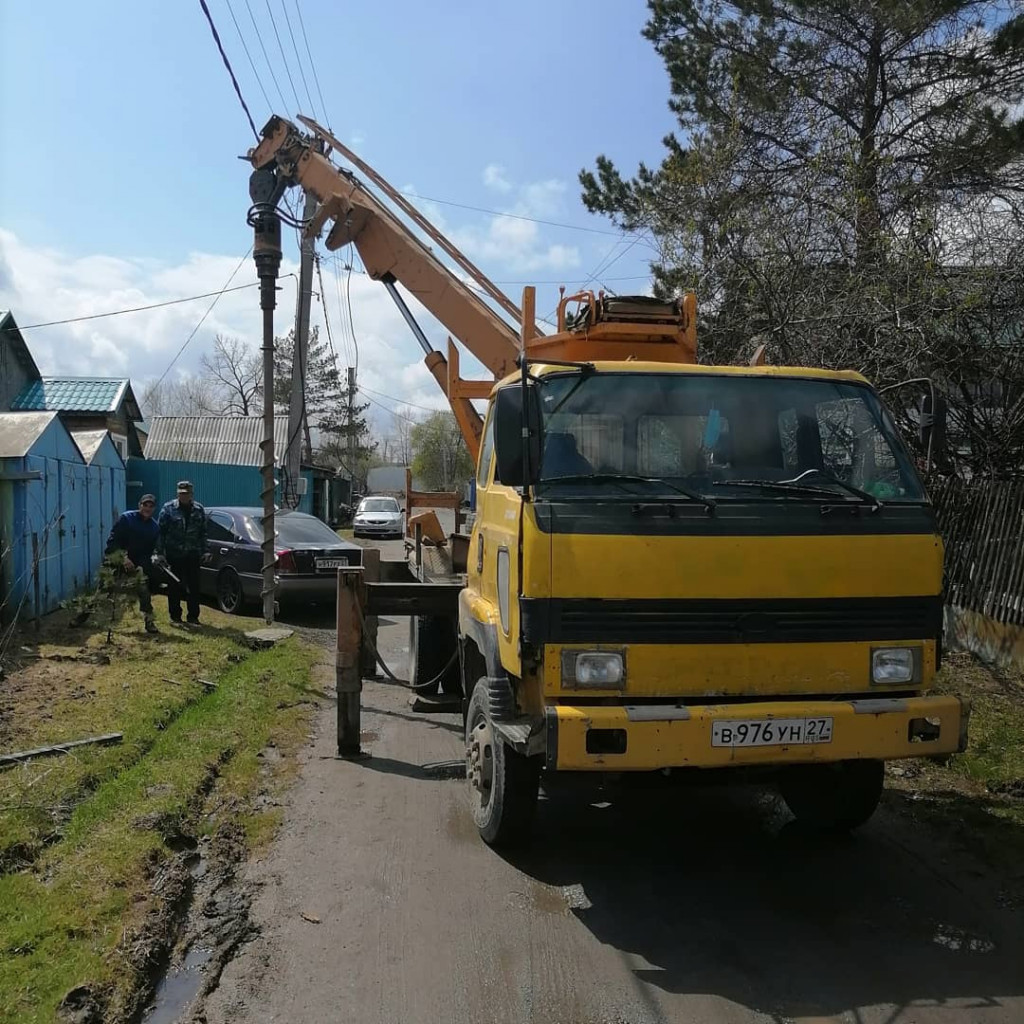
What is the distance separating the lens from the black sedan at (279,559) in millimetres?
12055

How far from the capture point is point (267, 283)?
10.8m

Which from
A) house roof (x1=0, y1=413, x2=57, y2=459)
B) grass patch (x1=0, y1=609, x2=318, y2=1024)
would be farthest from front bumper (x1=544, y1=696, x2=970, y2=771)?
house roof (x1=0, y1=413, x2=57, y2=459)

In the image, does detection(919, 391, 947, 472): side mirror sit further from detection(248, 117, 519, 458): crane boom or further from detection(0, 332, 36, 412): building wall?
detection(0, 332, 36, 412): building wall

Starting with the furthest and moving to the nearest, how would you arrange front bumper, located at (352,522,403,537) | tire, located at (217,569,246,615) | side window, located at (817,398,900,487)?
1. front bumper, located at (352,522,403,537)
2. tire, located at (217,569,246,615)
3. side window, located at (817,398,900,487)

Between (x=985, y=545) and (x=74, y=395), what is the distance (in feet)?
85.4

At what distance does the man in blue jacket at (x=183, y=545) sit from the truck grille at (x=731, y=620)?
825cm

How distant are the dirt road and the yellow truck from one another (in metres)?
0.47

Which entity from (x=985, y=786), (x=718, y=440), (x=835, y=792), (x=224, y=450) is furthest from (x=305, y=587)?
(x=224, y=450)

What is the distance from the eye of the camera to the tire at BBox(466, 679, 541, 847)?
4391 mm

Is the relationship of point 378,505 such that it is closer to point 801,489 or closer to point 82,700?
point 82,700

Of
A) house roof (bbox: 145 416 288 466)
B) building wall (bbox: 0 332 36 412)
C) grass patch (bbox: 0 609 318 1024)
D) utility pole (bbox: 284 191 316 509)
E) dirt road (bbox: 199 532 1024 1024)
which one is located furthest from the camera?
house roof (bbox: 145 416 288 466)

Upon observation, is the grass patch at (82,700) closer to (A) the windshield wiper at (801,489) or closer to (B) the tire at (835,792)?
(A) the windshield wiper at (801,489)

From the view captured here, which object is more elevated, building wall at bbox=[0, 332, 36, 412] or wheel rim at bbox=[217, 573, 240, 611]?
building wall at bbox=[0, 332, 36, 412]

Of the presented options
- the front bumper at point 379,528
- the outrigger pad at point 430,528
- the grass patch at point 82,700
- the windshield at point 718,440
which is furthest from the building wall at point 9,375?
the windshield at point 718,440
